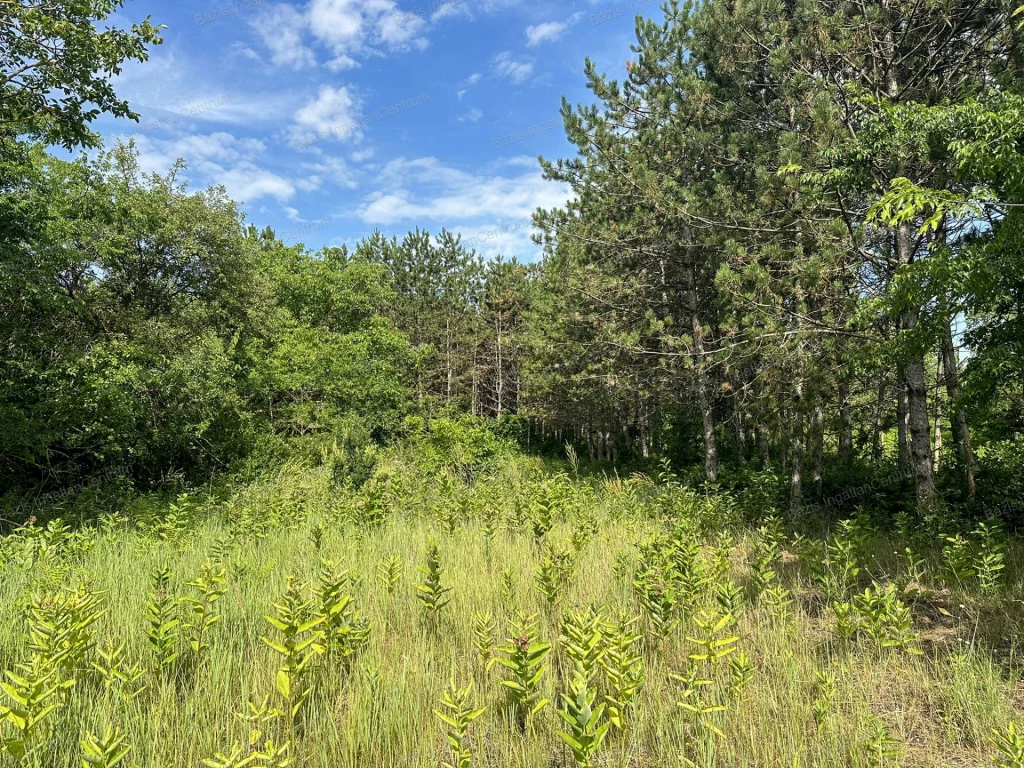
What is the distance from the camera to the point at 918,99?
6840 millimetres

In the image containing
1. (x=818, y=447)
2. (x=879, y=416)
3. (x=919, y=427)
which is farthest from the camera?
(x=879, y=416)

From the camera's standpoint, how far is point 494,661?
8.48ft

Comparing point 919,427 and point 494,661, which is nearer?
point 494,661

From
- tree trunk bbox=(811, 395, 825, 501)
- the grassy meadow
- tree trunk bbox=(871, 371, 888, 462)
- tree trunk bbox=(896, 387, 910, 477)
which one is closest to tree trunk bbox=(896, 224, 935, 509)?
tree trunk bbox=(871, 371, 888, 462)

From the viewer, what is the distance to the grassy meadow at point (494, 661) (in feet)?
6.95

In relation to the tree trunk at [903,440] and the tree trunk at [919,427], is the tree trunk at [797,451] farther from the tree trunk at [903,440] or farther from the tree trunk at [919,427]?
the tree trunk at [903,440]

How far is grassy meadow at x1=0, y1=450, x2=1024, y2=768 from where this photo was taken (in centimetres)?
212

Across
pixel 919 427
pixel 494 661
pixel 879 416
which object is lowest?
pixel 494 661

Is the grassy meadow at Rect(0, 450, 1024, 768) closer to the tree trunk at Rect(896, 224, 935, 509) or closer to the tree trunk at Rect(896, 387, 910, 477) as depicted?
the tree trunk at Rect(896, 224, 935, 509)

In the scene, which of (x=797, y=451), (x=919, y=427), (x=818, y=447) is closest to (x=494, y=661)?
(x=919, y=427)

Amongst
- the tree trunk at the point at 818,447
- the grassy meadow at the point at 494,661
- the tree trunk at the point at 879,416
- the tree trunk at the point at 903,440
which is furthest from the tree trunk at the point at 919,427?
the tree trunk at the point at 903,440

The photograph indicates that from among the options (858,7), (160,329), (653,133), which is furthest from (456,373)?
(858,7)

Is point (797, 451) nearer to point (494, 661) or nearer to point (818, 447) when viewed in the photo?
point (818, 447)

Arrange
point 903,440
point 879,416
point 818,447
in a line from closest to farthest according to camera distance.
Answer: point 818,447 < point 903,440 < point 879,416
